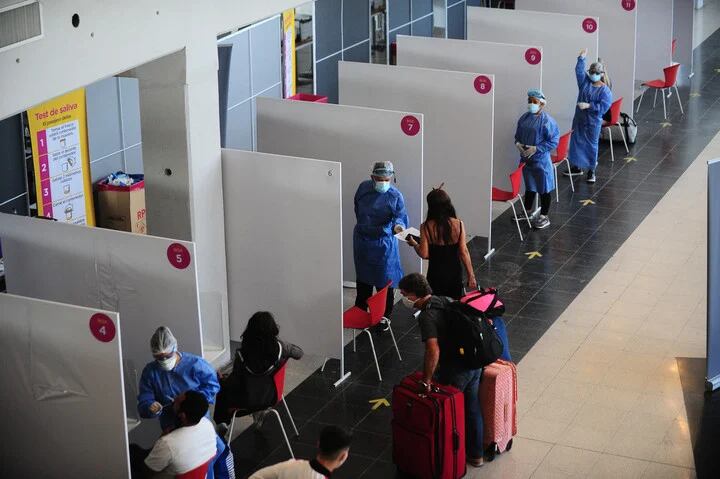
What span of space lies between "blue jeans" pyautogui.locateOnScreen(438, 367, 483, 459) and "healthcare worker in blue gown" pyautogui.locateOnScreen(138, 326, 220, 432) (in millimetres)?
1385

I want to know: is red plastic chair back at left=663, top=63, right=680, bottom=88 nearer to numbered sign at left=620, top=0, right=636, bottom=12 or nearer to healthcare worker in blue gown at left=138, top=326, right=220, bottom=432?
numbered sign at left=620, top=0, right=636, bottom=12

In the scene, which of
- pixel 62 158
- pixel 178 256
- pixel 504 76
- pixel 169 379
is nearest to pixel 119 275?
pixel 178 256

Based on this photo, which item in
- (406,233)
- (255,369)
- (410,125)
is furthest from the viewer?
(410,125)

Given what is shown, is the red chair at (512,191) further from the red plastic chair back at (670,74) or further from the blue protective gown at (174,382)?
the blue protective gown at (174,382)

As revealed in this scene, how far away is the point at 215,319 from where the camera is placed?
8375 millimetres

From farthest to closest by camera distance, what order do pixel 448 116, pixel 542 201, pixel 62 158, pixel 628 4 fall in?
pixel 628 4
pixel 542 201
pixel 448 116
pixel 62 158

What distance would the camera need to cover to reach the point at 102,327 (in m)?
5.82

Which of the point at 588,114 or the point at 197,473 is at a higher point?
the point at 588,114

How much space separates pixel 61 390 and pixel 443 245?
3.32 m

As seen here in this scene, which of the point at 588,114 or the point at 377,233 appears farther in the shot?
the point at 588,114

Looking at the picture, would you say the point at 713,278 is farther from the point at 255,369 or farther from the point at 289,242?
the point at 255,369

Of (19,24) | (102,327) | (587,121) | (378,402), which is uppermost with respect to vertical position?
(19,24)

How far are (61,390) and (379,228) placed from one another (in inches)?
129

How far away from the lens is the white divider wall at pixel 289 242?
8.05 meters
